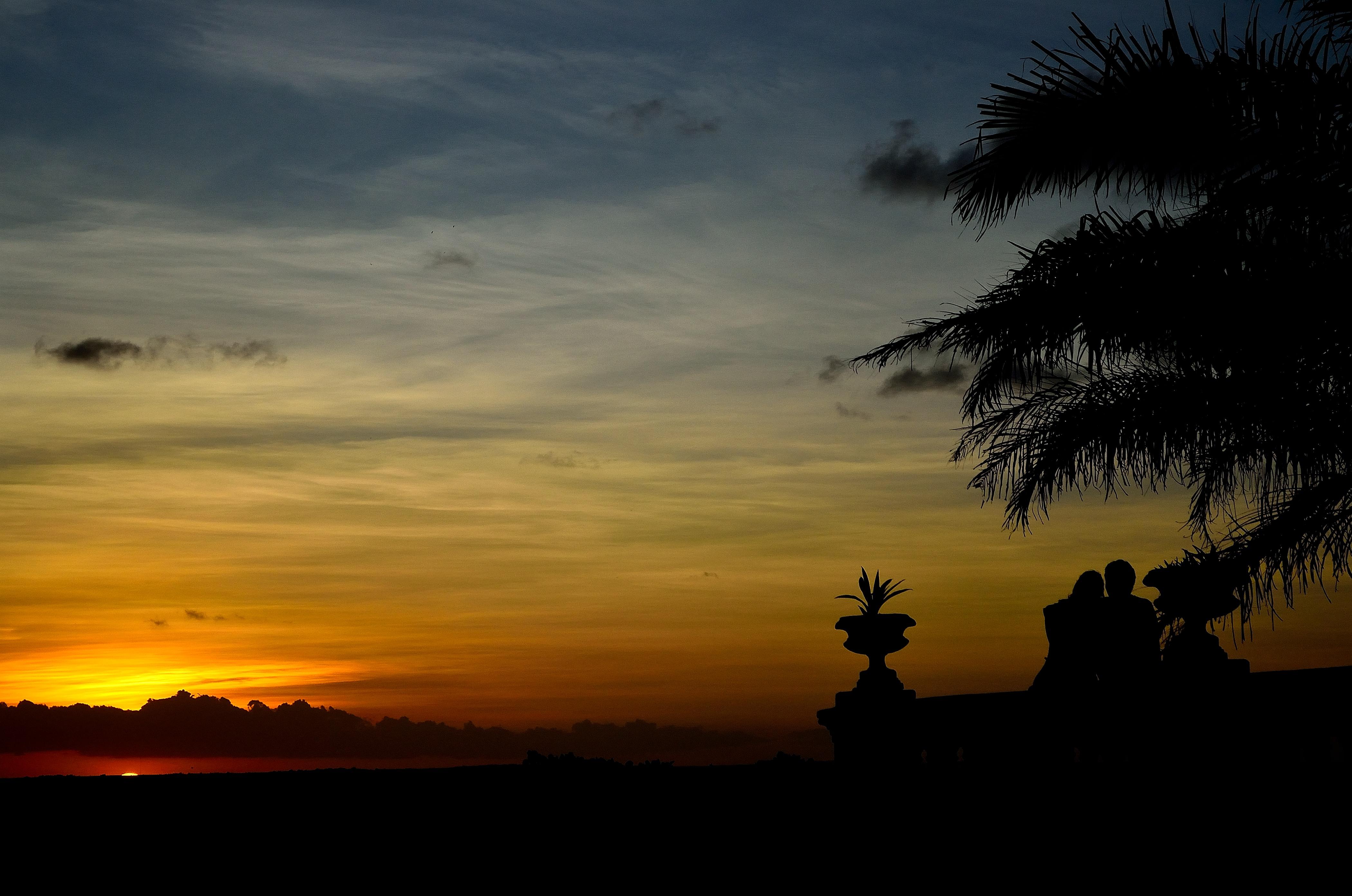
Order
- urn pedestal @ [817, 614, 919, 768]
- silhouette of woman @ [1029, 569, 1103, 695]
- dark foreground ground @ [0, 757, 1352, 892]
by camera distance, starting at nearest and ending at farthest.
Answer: dark foreground ground @ [0, 757, 1352, 892]
silhouette of woman @ [1029, 569, 1103, 695]
urn pedestal @ [817, 614, 919, 768]

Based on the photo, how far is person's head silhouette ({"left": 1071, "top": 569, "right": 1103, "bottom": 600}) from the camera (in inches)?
357

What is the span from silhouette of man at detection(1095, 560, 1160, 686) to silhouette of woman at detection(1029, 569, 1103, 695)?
6 cm

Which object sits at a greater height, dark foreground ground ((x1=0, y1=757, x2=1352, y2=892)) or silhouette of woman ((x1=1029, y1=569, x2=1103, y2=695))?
silhouette of woman ((x1=1029, y1=569, x2=1103, y2=695))

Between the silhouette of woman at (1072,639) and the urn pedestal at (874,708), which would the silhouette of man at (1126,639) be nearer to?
the silhouette of woman at (1072,639)

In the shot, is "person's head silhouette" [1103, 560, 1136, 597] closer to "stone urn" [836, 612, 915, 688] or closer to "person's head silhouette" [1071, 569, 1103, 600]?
"person's head silhouette" [1071, 569, 1103, 600]

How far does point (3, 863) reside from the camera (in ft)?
25.6

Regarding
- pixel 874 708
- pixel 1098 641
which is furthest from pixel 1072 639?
pixel 874 708

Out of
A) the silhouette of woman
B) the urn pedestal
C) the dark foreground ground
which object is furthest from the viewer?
the urn pedestal

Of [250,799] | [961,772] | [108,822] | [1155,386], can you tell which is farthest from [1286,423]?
[108,822]

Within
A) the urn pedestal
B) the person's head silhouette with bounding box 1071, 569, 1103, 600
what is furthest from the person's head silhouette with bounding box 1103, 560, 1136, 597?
the urn pedestal

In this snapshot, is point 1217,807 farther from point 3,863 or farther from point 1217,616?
point 3,863

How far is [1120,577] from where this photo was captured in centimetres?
919

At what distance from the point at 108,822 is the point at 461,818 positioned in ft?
8.14

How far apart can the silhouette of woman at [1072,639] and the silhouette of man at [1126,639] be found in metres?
0.06
